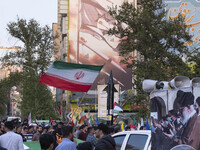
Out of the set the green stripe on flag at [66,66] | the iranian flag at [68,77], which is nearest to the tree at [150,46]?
the green stripe on flag at [66,66]

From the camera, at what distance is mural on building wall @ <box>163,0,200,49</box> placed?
56.4m

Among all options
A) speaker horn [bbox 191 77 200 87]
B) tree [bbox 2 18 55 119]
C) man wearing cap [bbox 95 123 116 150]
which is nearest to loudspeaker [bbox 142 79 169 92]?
speaker horn [bbox 191 77 200 87]

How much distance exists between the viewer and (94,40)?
63.3 m

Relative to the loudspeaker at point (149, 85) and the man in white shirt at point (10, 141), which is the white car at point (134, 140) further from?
the man in white shirt at point (10, 141)

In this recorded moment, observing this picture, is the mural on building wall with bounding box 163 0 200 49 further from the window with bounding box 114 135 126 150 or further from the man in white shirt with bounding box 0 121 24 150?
the man in white shirt with bounding box 0 121 24 150

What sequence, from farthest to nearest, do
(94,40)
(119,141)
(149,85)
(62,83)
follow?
(94,40)
(62,83)
(119,141)
(149,85)

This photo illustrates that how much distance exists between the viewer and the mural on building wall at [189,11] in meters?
56.4

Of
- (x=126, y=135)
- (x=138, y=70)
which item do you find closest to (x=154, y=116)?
(x=126, y=135)

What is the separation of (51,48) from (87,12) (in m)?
14.4

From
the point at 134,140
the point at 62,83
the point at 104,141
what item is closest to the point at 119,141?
the point at 134,140

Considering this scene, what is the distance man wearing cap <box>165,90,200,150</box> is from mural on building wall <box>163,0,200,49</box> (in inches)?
1909

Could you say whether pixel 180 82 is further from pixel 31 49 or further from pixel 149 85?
pixel 31 49

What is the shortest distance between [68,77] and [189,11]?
45526mm

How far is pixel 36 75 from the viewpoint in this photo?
5053 cm
